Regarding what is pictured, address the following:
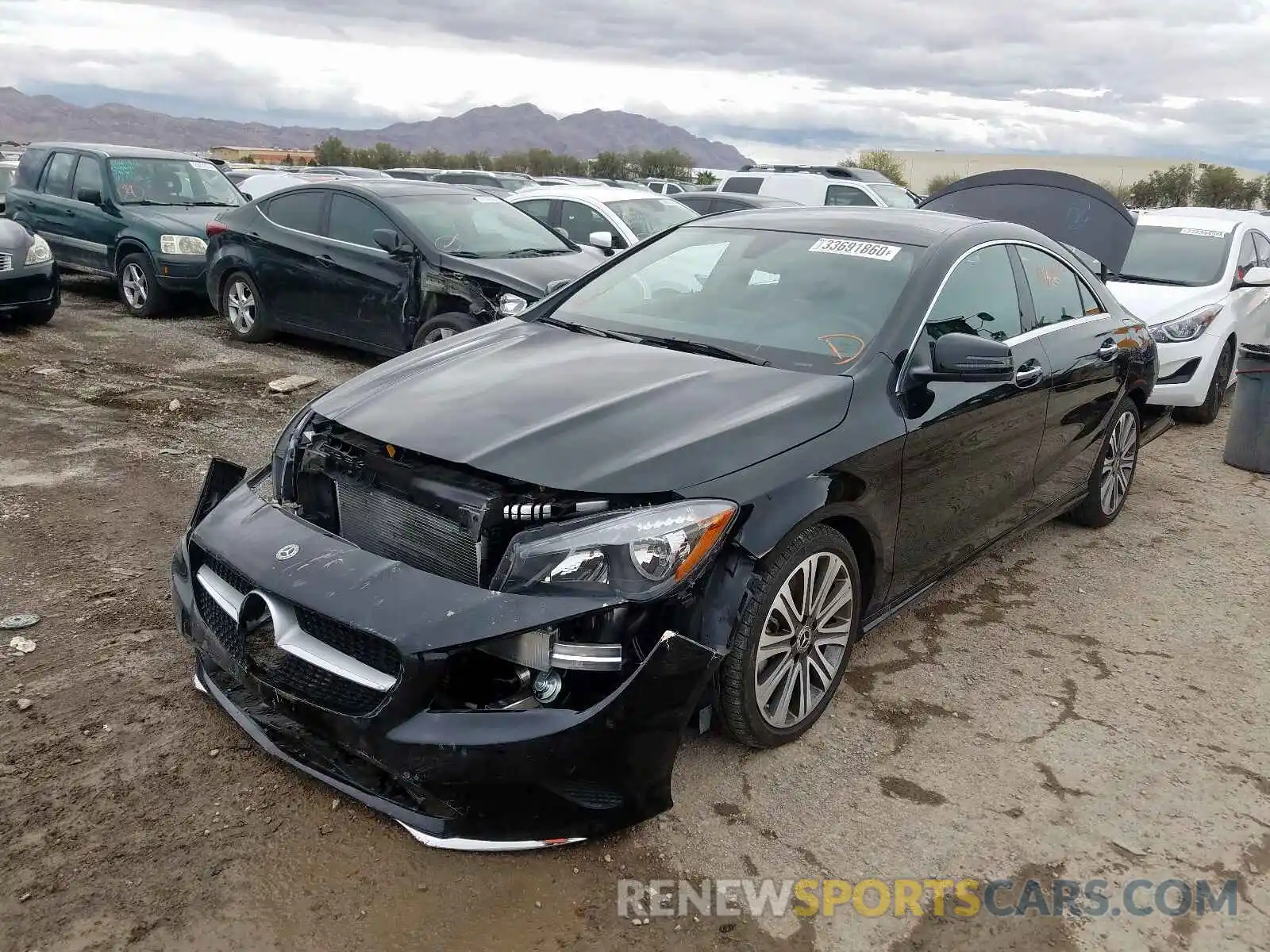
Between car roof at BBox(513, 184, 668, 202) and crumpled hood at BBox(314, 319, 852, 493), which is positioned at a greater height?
car roof at BBox(513, 184, 668, 202)

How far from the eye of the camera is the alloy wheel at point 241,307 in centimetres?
921

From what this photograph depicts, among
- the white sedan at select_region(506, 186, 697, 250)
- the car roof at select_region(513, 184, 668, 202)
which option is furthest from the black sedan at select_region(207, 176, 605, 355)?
the car roof at select_region(513, 184, 668, 202)

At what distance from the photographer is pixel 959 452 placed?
12.7ft

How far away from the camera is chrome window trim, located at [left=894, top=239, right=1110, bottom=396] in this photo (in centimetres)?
357

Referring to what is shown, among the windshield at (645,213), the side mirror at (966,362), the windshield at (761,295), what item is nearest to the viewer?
the side mirror at (966,362)

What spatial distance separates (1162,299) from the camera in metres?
8.09

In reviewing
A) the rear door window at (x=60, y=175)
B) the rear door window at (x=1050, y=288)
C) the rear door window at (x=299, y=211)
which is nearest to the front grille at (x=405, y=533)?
the rear door window at (x=1050, y=288)

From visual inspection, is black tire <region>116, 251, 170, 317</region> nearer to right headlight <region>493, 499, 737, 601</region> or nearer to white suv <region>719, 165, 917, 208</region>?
right headlight <region>493, 499, 737, 601</region>

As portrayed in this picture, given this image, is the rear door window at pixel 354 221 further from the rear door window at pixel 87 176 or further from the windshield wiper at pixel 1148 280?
the windshield wiper at pixel 1148 280

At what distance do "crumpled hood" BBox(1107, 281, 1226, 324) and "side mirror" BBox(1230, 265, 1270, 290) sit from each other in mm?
216

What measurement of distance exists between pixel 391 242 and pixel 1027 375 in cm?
527

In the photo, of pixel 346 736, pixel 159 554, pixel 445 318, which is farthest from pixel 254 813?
pixel 445 318

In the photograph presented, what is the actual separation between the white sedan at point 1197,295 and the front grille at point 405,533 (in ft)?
21.9

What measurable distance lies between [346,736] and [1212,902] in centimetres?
237
